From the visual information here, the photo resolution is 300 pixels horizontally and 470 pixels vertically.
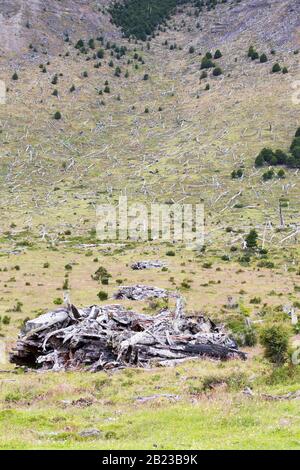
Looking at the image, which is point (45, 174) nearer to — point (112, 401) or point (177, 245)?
point (177, 245)

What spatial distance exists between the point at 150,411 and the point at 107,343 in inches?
318

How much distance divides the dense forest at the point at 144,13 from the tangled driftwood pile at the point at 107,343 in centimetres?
14085

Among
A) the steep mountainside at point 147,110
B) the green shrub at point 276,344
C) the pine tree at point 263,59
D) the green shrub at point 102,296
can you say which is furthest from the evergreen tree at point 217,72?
the green shrub at point 276,344

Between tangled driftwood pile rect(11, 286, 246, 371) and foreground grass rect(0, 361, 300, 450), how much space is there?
1.42 m

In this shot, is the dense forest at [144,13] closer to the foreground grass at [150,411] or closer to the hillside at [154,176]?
the hillside at [154,176]

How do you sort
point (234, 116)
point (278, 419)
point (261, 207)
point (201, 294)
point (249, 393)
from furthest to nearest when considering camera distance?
point (234, 116), point (261, 207), point (201, 294), point (249, 393), point (278, 419)

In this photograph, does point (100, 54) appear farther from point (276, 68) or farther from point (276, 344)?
point (276, 344)

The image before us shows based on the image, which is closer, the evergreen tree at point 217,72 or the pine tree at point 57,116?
the pine tree at point 57,116

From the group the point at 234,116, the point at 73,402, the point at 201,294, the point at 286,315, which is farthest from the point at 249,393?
the point at 234,116

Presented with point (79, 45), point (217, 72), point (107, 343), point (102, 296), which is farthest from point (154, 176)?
point (107, 343)

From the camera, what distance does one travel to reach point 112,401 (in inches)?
729

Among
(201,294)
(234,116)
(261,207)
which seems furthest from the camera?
(234,116)

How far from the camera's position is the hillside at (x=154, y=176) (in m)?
18.8

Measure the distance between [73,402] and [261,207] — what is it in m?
63.4
